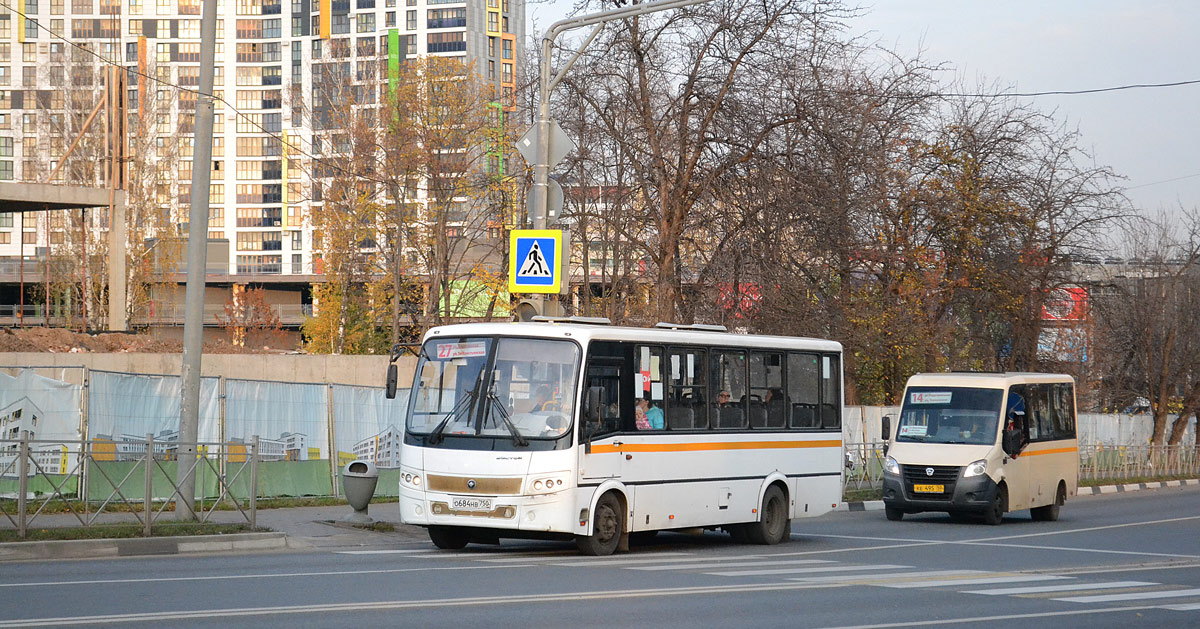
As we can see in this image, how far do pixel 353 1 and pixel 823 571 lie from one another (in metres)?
112

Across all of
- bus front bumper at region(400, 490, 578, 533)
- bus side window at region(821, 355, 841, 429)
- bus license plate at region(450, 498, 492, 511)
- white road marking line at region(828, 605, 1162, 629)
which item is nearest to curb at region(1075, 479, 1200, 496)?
bus side window at region(821, 355, 841, 429)

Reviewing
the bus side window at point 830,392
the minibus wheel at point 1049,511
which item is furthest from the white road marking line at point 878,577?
the minibus wheel at point 1049,511

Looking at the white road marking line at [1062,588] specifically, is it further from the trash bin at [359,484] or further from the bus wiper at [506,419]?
the trash bin at [359,484]

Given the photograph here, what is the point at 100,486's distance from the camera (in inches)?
690

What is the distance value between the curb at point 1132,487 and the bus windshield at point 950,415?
11.7m

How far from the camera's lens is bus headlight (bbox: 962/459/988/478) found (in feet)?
78.1

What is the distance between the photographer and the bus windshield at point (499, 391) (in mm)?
15297

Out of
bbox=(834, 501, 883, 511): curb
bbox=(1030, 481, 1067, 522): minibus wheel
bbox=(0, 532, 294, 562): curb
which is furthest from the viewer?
bbox=(834, 501, 883, 511): curb

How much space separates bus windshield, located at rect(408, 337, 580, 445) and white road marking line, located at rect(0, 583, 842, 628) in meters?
3.45

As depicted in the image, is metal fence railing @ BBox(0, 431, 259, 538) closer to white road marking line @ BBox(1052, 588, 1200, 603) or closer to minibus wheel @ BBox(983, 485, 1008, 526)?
white road marking line @ BBox(1052, 588, 1200, 603)

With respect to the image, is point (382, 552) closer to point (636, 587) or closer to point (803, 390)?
point (636, 587)

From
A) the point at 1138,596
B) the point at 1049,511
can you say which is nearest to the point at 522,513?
the point at 1138,596

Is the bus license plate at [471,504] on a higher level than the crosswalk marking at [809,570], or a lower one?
higher

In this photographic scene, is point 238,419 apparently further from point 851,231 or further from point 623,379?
point 851,231
